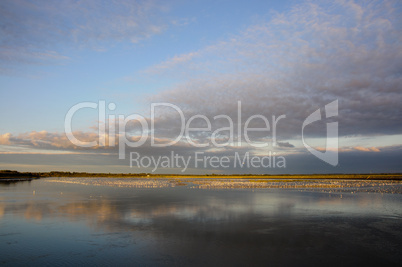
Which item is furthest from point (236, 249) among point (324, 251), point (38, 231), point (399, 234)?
point (38, 231)

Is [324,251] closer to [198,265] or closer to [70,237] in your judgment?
[198,265]

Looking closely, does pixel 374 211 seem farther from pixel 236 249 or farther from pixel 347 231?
pixel 236 249

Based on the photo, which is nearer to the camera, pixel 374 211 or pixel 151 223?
pixel 151 223

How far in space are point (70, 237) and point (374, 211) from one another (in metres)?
22.5

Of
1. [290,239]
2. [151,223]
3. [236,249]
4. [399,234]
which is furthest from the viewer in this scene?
[151,223]

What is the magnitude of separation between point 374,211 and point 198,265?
64.3 ft

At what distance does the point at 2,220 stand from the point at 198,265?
1529 centimetres

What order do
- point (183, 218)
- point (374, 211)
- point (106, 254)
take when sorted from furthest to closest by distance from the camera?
point (374, 211), point (183, 218), point (106, 254)

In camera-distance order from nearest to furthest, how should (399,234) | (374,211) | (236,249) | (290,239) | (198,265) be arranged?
1. (198,265)
2. (236,249)
3. (290,239)
4. (399,234)
5. (374,211)

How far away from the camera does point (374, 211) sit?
24531 mm

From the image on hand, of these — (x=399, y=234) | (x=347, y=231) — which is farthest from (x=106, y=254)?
(x=399, y=234)

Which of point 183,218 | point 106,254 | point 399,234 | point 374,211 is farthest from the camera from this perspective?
point 374,211

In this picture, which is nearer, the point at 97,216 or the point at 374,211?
the point at 97,216

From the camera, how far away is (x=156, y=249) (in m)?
12.9
